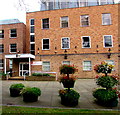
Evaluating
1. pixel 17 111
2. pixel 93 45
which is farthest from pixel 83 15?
pixel 17 111

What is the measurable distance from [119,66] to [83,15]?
9.87 m

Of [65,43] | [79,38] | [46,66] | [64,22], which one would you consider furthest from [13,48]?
[79,38]

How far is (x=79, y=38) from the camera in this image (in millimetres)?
16562

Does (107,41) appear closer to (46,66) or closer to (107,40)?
(107,40)

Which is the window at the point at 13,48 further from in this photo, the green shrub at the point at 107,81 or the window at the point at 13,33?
the green shrub at the point at 107,81

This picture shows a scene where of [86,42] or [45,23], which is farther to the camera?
[45,23]

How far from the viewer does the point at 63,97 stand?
5316mm

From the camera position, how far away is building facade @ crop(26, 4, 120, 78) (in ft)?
52.2

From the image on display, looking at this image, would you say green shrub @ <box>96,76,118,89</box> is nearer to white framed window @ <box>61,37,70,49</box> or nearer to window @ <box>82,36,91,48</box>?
window @ <box>82,36,91,48</box>

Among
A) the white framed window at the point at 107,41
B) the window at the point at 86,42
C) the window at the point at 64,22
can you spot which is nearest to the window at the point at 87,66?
the window at the point at 86,42

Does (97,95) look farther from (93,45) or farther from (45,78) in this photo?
(93,45)

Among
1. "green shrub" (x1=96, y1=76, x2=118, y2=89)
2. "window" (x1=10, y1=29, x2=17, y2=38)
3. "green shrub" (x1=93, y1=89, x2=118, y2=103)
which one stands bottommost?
"green shrub" (x1=93, y1=89, x2=118, y2=103)

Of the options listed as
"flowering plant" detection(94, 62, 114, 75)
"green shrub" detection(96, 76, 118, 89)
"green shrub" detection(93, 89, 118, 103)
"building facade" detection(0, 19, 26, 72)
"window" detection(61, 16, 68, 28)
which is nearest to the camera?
"green shrub" detection(93, 89, 118, 103)

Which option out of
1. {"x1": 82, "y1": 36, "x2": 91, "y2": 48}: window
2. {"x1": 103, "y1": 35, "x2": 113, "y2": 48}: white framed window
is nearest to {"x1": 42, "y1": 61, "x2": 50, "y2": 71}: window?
{"x1": 82, "y1": 36, "x2": 91, "y2": 48}: window
